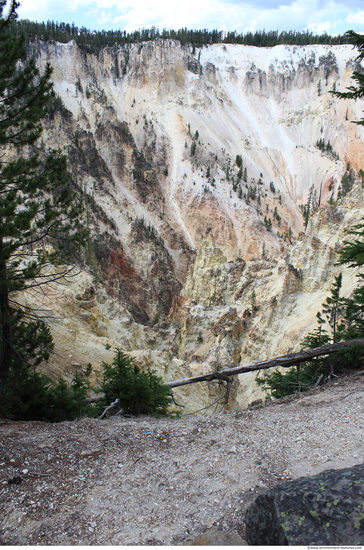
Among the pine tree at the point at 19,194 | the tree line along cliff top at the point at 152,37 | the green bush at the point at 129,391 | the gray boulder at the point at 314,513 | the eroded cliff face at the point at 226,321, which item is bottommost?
the eroded cliff face at the point at 226,321

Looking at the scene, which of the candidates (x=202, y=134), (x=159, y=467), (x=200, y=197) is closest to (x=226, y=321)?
(x=159, y=467)

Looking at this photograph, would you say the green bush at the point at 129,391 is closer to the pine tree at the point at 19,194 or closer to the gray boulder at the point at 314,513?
the pine tree at the point at 19,194

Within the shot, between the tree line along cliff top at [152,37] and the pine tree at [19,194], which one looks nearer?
the pine tree at [19,194]

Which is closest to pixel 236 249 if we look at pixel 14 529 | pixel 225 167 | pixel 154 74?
pixel 225 167

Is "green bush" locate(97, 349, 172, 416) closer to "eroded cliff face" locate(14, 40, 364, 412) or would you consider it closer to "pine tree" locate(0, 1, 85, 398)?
"pine tree" locate(0, 1, 85, 398)

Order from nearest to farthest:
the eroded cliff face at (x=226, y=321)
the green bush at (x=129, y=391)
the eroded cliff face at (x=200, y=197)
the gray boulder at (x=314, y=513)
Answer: the gray boulder at (x=314, y=513) < the green bush at (x=129, y=391) < the eroded cliff face at (x=226, y=321) < the eroded cliff face at (x=200, y=197)

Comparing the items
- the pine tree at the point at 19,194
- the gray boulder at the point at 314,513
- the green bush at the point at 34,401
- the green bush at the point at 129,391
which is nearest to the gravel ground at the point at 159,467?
the gray boulder at the point at 314,513

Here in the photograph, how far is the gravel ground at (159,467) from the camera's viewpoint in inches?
153

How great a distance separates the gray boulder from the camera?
2.60 metres

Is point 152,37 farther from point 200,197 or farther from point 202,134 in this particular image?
point 200,197

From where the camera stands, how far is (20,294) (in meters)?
15.4

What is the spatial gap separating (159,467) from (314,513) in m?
2.82

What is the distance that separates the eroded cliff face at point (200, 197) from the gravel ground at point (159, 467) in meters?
7.39

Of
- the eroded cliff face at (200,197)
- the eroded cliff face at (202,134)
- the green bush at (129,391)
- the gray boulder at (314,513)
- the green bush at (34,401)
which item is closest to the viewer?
the gray boulder at (314,513)
